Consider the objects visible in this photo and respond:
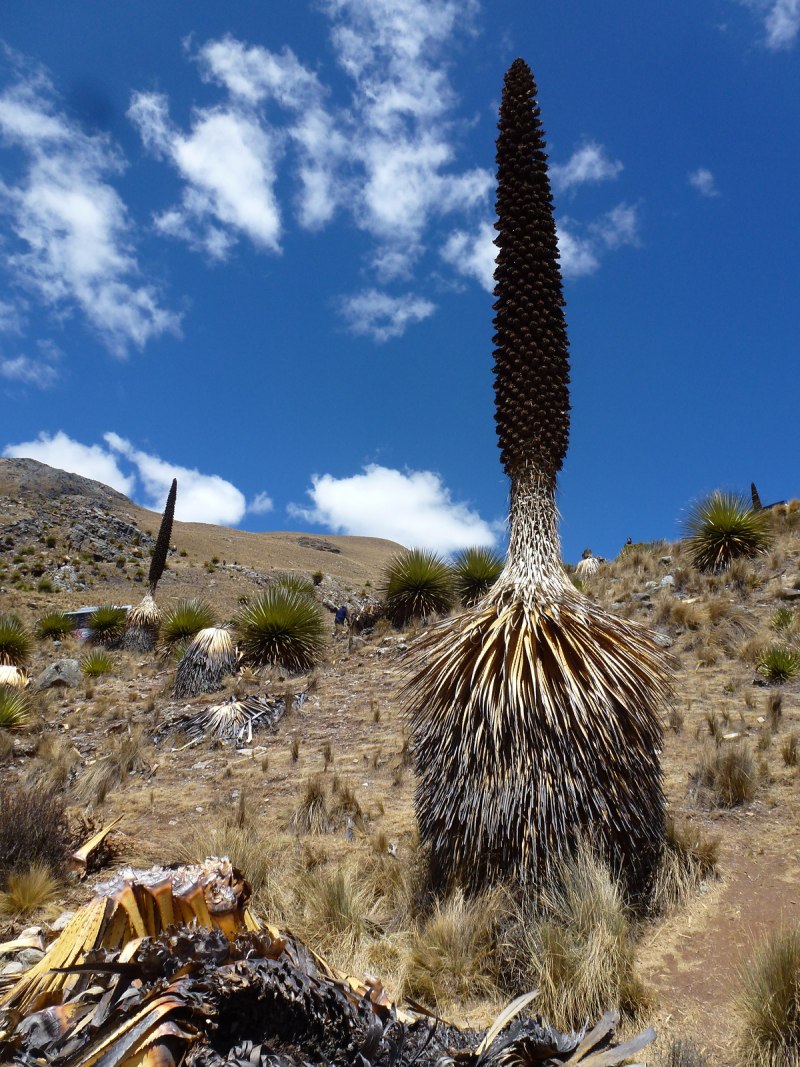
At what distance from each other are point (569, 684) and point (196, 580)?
46788mm

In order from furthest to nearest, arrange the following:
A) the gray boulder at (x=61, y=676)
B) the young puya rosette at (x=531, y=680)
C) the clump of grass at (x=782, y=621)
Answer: the gray boulder at (x=61, y=676) < the clump of grass at (x=782, y=621) < the young puya rosette at (x=531, y=680)

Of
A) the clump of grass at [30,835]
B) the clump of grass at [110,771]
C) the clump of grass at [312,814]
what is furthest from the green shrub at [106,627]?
the clump of grass at [30,835]

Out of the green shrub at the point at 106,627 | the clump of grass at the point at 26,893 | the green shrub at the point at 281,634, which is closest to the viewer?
the clump of grass at the point at 26,893

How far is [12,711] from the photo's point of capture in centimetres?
1232

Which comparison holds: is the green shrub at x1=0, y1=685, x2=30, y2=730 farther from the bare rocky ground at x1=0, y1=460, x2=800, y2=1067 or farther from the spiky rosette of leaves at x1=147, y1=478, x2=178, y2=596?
the spiky rosette of leaves at x1=147, y1=478, x2=178, y2=596

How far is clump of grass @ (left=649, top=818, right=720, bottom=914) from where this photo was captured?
5219 millimetres

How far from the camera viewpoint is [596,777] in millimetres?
4652

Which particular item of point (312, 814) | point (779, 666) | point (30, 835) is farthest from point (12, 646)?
point (779, 666)

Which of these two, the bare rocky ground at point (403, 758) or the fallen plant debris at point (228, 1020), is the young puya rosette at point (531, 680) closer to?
the bare rocky ground at point (403, 758)

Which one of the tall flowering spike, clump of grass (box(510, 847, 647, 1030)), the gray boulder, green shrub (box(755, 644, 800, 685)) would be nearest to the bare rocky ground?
clump of grass (box(510, 847, 647, 1030))

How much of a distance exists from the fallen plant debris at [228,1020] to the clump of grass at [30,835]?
10.1ft

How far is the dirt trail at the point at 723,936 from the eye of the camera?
3.82 meters

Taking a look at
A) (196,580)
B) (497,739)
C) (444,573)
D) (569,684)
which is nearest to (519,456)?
(569,684)

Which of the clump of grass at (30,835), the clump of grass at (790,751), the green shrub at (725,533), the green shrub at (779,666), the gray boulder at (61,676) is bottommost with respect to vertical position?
the clump of grass at (30,835)
